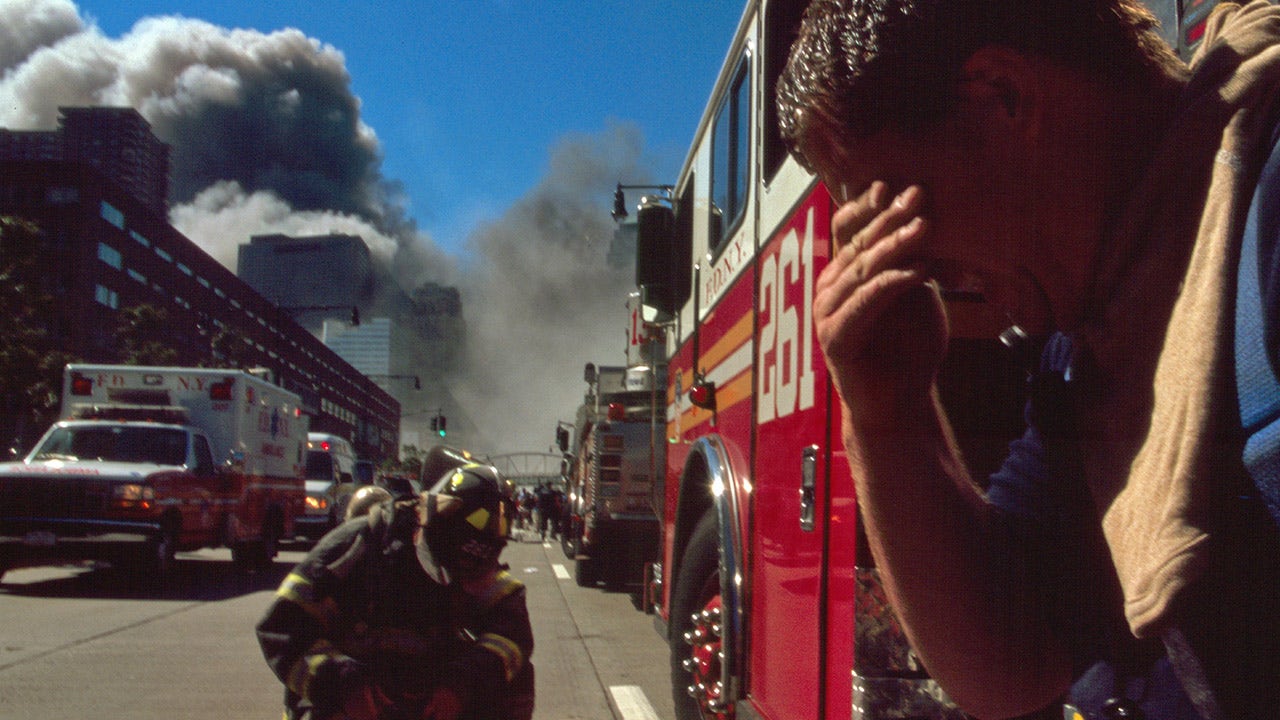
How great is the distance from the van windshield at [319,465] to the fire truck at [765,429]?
20244 mm

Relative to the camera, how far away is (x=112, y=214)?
6538 centimetres

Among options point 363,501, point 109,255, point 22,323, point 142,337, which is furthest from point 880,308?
point 109,255

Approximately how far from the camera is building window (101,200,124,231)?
6388 cm

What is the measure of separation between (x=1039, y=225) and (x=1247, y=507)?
0.37m

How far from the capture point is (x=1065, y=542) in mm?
1294

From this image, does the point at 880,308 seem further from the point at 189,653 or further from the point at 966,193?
the point at 189,653

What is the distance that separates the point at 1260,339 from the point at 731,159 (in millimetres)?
3791

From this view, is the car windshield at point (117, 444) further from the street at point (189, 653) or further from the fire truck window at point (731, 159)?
the fire truck window at point (731, 159)

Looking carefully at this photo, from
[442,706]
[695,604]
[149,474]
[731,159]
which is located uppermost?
[731,159]

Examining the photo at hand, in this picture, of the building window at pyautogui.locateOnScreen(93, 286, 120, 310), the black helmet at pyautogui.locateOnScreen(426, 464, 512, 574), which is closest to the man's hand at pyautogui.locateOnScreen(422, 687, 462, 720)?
the black helmet at pyautogui.locateOnScreen(426, 464, 512, 574)

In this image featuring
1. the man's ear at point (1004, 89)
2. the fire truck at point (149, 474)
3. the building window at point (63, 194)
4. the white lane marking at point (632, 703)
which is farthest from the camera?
the building window at point (63, 194)

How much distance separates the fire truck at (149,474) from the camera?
42.6 feet

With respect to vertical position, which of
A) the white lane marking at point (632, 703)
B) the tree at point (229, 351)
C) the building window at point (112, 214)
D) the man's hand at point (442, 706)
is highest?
the building window at point (112, 214)

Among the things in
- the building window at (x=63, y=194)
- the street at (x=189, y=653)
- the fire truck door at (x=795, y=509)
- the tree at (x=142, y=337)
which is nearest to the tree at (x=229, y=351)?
the tree at (x=142, y=337)
